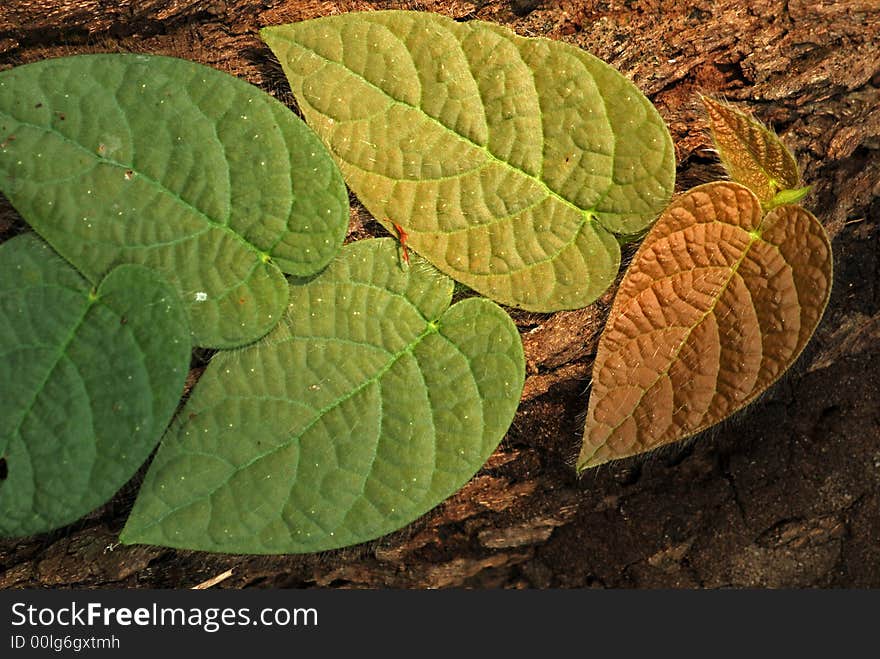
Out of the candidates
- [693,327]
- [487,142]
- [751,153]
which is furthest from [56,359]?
[751,153]

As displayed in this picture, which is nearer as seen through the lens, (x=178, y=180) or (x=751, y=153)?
(x=178, y=180)

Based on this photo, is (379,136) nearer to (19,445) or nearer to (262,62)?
(262,62)

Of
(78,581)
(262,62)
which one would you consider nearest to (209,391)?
(78,581)

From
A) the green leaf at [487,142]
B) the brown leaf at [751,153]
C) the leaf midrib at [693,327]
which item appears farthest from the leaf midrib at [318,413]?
the brown leaf at [751,153]

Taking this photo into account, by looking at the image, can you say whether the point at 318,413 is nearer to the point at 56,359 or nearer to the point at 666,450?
the point at 56,359

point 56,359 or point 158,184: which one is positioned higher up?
point 158,184

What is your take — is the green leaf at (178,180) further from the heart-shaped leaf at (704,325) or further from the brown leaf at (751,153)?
the brown leaf at (751,153)

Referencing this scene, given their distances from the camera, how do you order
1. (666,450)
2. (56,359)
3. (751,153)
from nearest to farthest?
(56,359), (751,153), (666,450)
